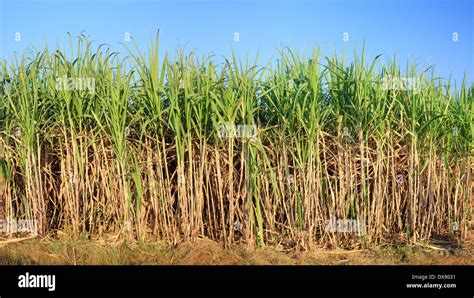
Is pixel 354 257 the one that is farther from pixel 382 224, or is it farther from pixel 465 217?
pixel 465 217

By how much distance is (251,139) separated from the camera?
468 centimetres

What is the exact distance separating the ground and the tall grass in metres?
0.14

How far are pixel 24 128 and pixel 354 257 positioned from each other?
3224mm

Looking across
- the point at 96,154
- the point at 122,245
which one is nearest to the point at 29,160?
the point at 96,154
